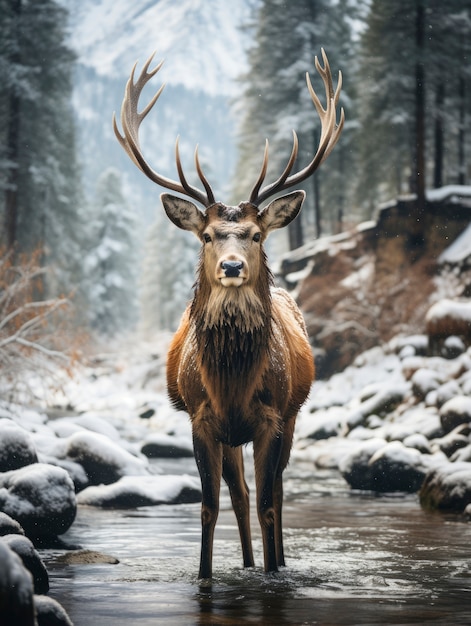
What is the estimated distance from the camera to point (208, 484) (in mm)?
7168

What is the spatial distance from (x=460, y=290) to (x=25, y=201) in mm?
14014

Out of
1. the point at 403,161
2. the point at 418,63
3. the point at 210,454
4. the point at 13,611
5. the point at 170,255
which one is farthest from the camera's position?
the point at 170,255

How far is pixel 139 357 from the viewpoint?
45.0m

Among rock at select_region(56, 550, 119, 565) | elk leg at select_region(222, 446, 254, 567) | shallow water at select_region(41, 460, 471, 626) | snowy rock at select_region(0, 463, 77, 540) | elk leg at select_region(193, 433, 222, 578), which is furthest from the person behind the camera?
snowy rock at select_region(0, 463, 77, 540)

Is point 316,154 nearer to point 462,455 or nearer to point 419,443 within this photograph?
point 462,455

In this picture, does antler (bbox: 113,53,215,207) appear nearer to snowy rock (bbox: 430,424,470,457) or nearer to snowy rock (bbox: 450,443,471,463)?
snowy rock (bbox: 450,443,471,463)

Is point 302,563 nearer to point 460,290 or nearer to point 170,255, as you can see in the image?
point 460,290

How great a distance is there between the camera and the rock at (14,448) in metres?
10.2

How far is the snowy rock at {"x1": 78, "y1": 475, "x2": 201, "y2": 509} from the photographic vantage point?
12.2 m

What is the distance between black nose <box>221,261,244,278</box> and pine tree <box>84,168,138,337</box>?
48.7 m

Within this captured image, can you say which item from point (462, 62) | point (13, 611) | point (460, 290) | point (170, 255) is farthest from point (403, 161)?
point (13, 611)

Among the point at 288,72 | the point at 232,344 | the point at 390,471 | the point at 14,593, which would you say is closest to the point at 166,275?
the point at 288,72

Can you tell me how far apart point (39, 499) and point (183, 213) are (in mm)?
3422

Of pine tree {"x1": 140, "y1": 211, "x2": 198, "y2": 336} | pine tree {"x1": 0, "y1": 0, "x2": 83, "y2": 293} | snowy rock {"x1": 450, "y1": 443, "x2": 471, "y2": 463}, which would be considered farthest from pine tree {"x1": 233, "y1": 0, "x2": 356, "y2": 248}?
snowy rock {"x1": 450, "y1": 443, "x2": 471, "y2": 463}
